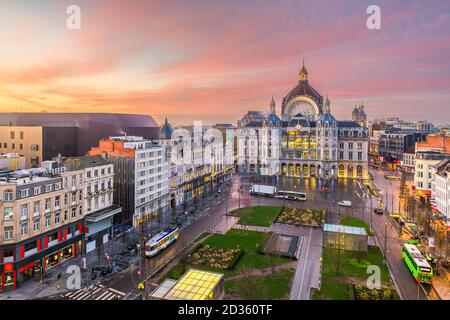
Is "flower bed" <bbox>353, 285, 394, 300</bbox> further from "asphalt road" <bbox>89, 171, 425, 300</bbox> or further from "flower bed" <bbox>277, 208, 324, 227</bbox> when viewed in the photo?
"flower bed" <bbox>277, 208, 324, 227</bbox>

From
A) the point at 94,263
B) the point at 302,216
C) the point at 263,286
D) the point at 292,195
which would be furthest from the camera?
the point at 292,195

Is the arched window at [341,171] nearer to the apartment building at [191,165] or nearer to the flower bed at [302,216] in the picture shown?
the apartment building at [191,165]

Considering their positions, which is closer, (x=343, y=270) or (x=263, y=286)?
(x=263, y=286)

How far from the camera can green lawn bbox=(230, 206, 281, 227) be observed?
2534 inches

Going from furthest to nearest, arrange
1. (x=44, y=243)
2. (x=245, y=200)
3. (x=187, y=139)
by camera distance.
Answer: (x=187, y=139)
(x=245, y=200)
(x=44, y=243)

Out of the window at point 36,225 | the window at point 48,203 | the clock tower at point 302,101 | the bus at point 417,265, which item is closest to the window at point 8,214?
the window at point 36,225

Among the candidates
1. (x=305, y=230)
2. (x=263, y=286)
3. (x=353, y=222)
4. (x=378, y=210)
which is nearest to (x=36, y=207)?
(x=263, y=286)

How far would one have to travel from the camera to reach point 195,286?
1236 inches

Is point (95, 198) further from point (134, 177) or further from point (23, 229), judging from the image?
point (23, 229)

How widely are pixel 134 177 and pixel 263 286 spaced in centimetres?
3456
